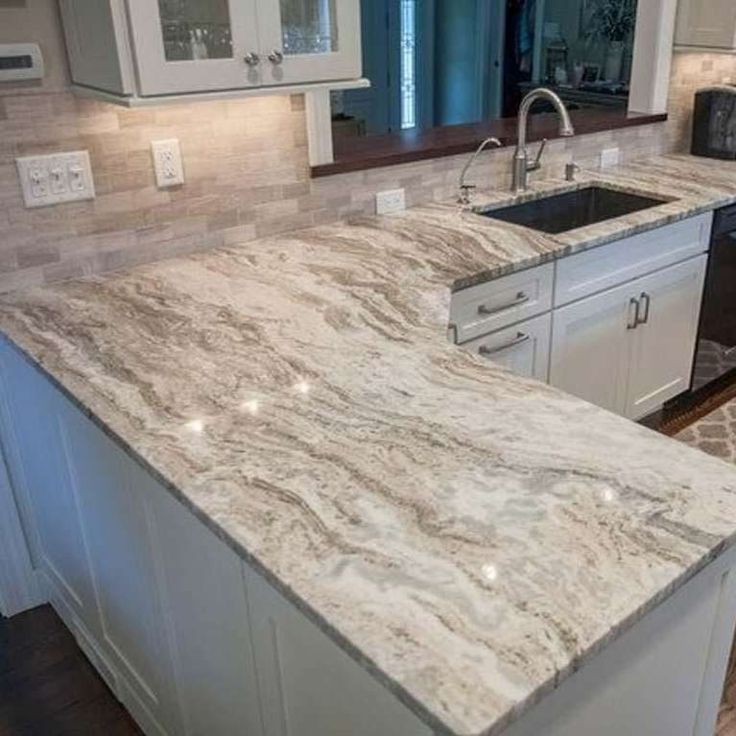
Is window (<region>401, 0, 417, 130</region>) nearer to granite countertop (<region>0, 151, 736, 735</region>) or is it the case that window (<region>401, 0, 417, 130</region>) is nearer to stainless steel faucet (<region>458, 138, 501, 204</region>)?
stainless steel faucet (<region>458, 138, 501, 204</region>)

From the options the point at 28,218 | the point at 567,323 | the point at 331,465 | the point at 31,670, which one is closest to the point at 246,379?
the point at 331,465

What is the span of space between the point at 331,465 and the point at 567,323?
4.69ft

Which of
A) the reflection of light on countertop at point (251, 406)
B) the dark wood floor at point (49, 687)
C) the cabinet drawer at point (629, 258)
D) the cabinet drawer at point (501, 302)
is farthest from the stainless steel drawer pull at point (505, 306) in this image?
the dark wood floor at point (49, 687)

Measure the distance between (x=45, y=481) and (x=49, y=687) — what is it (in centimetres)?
52

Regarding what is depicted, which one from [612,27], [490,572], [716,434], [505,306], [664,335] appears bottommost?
[716,434]

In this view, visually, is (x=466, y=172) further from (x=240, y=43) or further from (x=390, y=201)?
(x=240, y=43)

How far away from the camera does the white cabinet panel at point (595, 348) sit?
237 centimetres

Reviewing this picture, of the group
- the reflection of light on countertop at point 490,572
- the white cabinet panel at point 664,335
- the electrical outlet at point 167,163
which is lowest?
the white cabinet panel at point 664,335

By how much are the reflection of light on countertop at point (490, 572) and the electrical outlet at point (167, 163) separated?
1464 millimetres

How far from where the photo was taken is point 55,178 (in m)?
1.85

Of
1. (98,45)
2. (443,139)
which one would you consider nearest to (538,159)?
(443,139)

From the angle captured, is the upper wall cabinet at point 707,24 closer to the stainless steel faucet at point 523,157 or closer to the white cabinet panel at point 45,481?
the stainless steel faucet at point 523,157

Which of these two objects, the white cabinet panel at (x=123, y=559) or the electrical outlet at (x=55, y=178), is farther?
the electrical outlet at (x=55, y=178)

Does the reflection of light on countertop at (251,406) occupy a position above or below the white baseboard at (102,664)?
→ above
